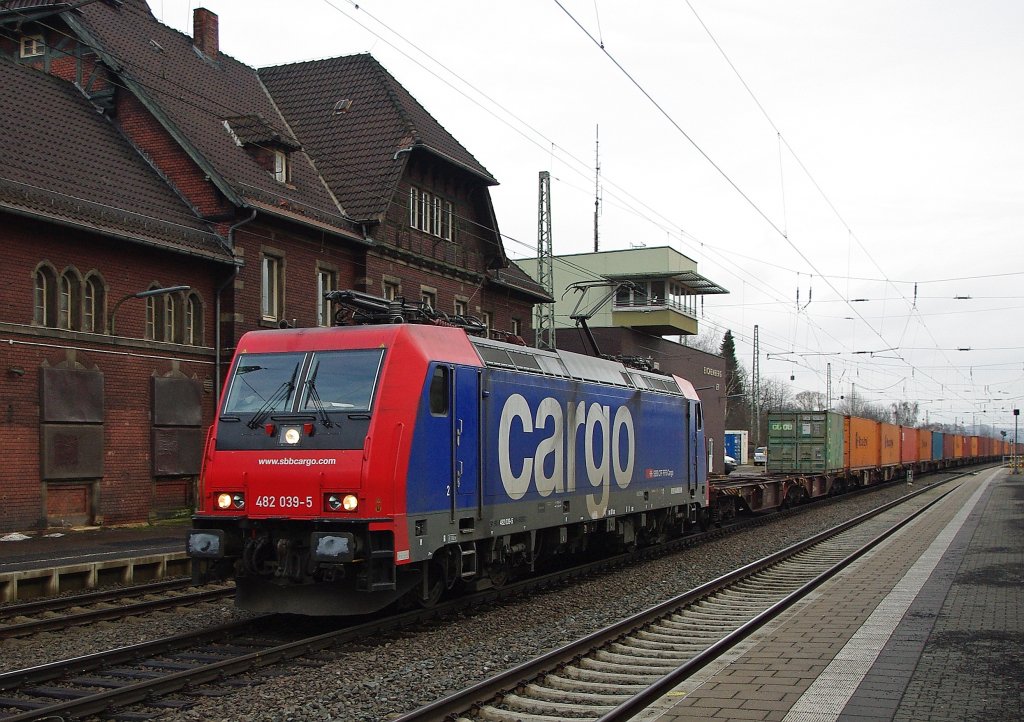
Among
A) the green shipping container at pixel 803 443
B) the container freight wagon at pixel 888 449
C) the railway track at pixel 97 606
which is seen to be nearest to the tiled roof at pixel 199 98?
the railway track at pixel 97 606

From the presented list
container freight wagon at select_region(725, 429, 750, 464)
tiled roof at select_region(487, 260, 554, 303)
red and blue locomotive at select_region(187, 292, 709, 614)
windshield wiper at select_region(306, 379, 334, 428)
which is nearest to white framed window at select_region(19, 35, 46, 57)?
tiled roof at select_region(487, 260, 554, 303)

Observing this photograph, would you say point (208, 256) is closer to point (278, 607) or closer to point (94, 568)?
point (94, 568)

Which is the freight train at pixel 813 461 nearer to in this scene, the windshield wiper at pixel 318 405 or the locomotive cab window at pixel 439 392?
the locomotive cab window at pixel 439 392

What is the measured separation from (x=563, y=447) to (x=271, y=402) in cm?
477

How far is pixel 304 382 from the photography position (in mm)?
11125

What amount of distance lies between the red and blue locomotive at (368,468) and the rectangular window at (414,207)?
17.6 m

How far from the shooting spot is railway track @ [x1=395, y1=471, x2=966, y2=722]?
7777 mm

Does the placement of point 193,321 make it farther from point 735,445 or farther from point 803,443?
point 735,445

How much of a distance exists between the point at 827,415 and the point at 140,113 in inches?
891

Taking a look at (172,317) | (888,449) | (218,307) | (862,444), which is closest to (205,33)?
(218,307)

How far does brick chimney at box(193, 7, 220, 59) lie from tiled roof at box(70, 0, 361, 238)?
233 millimetres

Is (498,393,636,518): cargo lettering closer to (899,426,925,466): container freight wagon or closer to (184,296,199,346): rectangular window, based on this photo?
(184,296,199,346): rectangular window

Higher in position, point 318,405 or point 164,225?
point 164,225

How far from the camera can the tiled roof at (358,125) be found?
29.2m
